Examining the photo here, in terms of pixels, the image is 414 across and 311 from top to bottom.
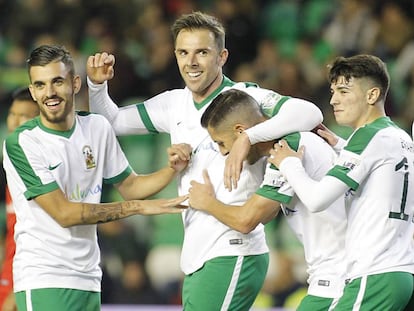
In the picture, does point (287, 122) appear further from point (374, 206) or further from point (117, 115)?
point (117, 115)

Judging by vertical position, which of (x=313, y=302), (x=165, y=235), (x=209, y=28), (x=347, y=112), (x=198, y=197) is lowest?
(x=165, y=235)

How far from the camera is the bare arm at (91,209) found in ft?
18.4

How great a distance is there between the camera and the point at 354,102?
5488 millimetres

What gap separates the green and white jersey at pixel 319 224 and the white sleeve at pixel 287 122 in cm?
5

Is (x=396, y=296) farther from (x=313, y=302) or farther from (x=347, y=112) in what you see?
(x=347, y=112)

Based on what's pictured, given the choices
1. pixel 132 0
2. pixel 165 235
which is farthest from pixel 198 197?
pixel 132 0

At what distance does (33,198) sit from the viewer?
566 cm

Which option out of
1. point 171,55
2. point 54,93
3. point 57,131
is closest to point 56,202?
point 57,131

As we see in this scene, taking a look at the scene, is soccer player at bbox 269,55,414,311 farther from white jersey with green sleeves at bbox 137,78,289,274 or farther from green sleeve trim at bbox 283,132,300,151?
white jersey with green sleeves at bbox 137,78,289,274

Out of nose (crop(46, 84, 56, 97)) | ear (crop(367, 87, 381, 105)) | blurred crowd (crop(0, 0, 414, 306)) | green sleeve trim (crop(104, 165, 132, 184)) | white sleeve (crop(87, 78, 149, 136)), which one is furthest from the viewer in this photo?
blurred crowd (crop(0, 0, 414, 306))

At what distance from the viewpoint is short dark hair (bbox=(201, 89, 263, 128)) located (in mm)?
5656

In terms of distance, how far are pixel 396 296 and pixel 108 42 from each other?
6.83 m

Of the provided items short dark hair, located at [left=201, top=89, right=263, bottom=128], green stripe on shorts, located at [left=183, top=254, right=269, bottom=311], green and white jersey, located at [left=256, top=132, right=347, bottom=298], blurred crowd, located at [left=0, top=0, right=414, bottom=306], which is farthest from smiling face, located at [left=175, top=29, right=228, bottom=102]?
blurred crowd, located at [left=0, top=0, right=414, bottom=306]

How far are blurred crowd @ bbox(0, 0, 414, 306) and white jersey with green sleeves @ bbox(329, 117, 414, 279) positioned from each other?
14.0 ft
